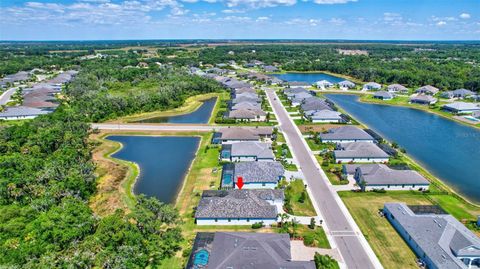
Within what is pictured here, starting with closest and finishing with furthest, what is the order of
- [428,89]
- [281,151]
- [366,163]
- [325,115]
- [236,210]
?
[236,210]
[366,163]
[281,151]
[325,115]
[428,89]

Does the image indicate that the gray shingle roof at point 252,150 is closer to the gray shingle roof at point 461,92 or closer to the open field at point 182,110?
the open field at point 182,110

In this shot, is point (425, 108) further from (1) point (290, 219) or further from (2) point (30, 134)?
(2) point (30, 134)

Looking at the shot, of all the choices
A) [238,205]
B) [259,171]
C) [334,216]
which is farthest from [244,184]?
[334,216]

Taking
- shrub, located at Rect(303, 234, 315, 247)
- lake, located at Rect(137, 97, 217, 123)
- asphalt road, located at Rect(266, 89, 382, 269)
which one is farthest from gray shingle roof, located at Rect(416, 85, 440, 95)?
shrub, located at Rect(303, 234, 315, 247)

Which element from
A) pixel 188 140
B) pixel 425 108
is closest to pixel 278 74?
pixel 425 108

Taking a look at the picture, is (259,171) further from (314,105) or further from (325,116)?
(314,105)

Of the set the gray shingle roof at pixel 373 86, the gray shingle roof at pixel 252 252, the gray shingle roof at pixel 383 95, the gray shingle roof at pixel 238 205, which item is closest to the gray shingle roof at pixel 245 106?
the gray shingle roof at pixel 383 95
